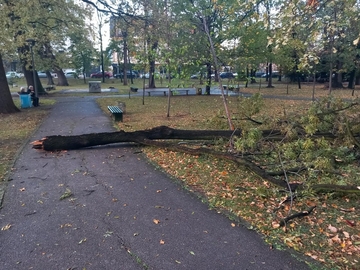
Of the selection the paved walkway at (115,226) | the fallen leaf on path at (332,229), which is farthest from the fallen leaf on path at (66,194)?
the fallen leaf on path at (332,229)

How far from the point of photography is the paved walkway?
3074 mm

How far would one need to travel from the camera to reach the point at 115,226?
3.79 meters

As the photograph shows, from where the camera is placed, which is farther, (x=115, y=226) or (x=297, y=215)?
(x=297, y=215)

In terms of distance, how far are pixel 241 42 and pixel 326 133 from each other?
39.5 feet

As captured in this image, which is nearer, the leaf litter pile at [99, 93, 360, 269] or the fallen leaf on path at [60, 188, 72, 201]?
the leaf litter pile at [99, 93, 360, 269]

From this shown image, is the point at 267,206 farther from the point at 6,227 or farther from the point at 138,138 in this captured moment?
the point at 138,138

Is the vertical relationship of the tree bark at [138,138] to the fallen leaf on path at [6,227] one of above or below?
above

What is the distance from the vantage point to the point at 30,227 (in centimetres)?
378

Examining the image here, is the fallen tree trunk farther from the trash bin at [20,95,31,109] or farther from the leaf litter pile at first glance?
the trash bin at [20,95,31,109]

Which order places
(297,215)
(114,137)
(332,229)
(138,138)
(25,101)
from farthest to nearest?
(25,101) < (138,138) < (114,137) < (297,215) < (332,229)

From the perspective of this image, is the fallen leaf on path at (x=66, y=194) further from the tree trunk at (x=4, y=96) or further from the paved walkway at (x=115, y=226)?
the tree trunk at (x=4, y=96)

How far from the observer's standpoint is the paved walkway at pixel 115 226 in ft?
10.1

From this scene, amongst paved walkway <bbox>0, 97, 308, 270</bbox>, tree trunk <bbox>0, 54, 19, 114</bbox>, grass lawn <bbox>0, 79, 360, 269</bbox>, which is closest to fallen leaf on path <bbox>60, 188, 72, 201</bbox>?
paved walkway <bbox>0, 97, 308, 270</bbox>

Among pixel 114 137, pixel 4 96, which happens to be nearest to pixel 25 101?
pixel 4 96
